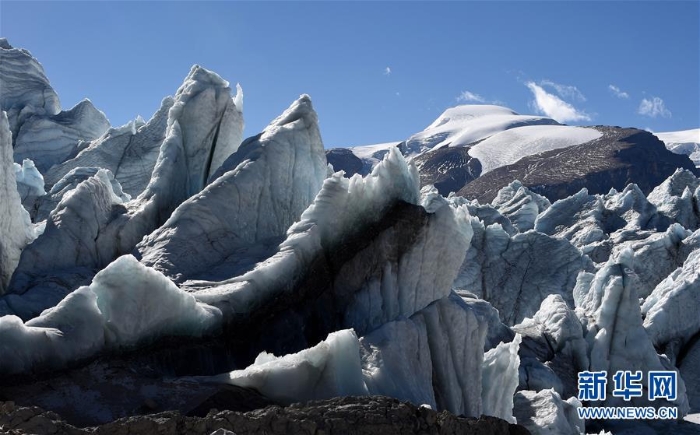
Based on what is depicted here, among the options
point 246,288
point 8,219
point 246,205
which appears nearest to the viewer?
point 246,288

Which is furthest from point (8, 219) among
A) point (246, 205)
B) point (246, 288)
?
point (246, 288)

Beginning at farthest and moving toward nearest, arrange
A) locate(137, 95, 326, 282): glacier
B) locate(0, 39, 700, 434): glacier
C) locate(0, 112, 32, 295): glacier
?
locate(0, 112, 32, 295): glacier → locate(137, 95, 326, 282): glacier → locate(0, 39, 700, 434): glacier

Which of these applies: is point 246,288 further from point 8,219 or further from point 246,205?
point 8,219

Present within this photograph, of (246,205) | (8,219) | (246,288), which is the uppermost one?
(246,205)

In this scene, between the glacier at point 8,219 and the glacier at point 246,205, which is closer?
the glacier at point 246,205

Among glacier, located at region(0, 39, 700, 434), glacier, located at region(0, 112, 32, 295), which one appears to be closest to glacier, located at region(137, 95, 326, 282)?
glacier, located at region(0, 39, 700, 434)

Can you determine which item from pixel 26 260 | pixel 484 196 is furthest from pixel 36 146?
pixel 484 196

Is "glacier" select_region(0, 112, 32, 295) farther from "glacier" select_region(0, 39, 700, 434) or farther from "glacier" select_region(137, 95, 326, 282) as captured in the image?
"glacier" select_region(137, 95, 326, 282)

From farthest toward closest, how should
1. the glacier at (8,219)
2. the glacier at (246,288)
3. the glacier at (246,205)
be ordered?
the glacier at (8,219), the glacier at (246,205), the glacier at (246,288)

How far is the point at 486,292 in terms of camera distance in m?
38.2

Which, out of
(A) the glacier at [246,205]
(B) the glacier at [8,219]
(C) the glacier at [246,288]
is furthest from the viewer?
(B) the glacier at [8,219]

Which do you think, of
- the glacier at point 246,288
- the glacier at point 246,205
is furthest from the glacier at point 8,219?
the glacier at point 246,205

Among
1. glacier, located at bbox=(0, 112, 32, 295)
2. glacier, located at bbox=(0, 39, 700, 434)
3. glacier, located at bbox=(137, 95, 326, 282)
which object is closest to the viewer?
glacier, located at bbox=(0, 39, 700, 434)

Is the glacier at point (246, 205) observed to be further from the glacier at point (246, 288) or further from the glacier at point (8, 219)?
the glacier at point (8, 219)
